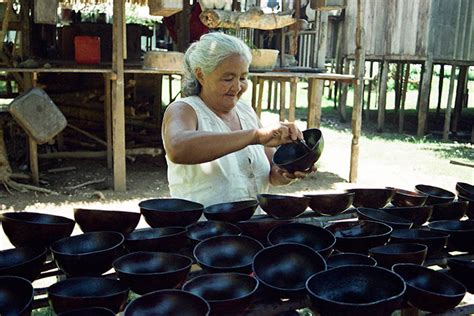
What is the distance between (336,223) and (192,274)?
660 millimetres

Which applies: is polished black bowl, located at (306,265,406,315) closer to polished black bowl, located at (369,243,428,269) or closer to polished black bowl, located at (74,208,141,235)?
polished black bowl, located at (369,243,428,269)

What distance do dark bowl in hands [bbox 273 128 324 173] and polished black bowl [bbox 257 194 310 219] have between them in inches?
5.5

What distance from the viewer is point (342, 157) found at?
964 cm

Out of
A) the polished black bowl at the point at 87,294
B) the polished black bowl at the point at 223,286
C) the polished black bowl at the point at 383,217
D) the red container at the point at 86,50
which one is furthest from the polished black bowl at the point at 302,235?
the red container at the point at 86,50

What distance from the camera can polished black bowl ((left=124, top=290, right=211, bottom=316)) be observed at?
1.48 meters

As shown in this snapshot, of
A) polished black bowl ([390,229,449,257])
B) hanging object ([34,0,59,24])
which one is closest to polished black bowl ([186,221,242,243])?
polished black bowl ([390,229,449,257])

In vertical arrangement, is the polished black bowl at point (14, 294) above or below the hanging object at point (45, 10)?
below

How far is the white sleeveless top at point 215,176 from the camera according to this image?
8.43 ft

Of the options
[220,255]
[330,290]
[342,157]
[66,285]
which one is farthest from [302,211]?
[342,157]

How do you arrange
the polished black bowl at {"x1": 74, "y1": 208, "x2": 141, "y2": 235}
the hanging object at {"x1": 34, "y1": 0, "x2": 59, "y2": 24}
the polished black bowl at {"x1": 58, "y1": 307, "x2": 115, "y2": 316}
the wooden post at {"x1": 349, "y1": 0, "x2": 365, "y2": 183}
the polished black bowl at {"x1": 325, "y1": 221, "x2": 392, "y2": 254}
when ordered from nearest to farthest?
the polished black bowl at {"x1": 58, "y1": 307, "x2": 115, "y2": 316} → the polished black bowl at {"x1": 325, "y1": 221, "x2": 392, "y2": 254} → the polished black bowl at {"x1": 74, "y1": 208, "x2": 141, "y2": 235} → the hanging object at {"x1": 34, "y1": 0, "x2": 59, "y2": 24} → the wooden post at {"x1": 349, "y1": 0, "x2": 365, "y2": 183}

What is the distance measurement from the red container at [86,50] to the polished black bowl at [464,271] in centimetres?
638

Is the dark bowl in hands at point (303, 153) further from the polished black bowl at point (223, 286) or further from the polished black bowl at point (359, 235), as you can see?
the polished black bowl at point (223, 286)

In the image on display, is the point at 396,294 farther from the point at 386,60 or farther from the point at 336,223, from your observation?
the point at 386,60

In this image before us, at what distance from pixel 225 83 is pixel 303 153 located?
0.49 metres
